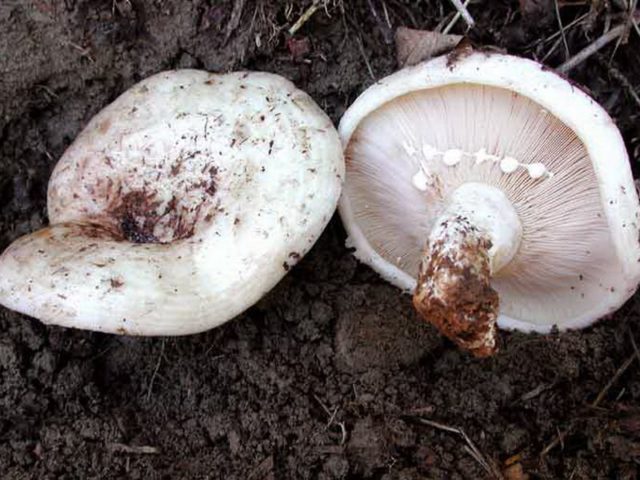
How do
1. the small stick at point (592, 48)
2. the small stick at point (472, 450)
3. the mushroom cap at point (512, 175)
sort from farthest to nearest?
1. the small stick at point (592, 48)
2. the small stick at point (472, 450)
3. the mushroom cap at point (512, 175)

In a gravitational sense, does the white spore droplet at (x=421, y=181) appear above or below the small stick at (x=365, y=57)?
below

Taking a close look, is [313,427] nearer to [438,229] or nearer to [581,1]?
[438,229]

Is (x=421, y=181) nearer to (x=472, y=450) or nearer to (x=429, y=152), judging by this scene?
(x=429, y=152)

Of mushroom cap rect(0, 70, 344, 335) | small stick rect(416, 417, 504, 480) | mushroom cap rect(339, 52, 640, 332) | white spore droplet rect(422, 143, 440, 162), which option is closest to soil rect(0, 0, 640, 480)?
small stick rect(416, 417, 504, 480)

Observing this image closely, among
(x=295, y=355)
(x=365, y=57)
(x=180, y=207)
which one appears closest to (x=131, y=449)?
(x=295, y=355)

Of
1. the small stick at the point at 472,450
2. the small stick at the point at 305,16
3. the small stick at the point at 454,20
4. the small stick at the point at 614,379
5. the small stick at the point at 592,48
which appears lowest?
the small stick at the point at 472,450

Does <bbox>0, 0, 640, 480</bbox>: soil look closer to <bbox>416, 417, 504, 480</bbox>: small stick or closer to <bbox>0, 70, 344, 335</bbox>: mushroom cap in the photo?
<bbox>416, 417, 504, 480</bbox>: small stick

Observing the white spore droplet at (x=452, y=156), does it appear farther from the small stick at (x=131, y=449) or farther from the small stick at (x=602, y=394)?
the small stick at (x=131, y=449)

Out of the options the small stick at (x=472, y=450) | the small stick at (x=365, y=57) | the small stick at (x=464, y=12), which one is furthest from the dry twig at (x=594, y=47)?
the small stick at (x=472, y=450)
